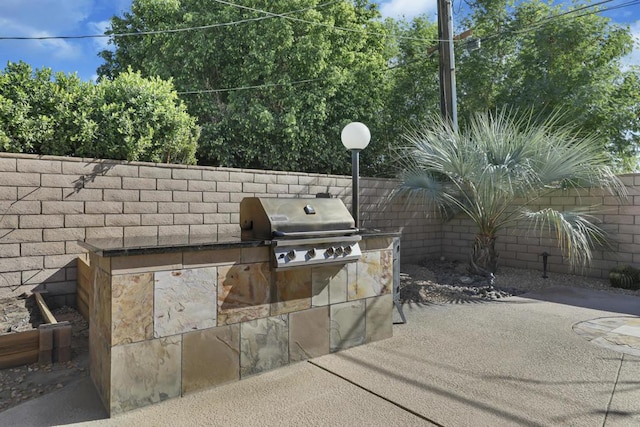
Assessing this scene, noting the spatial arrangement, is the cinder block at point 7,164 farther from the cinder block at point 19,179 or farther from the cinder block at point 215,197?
the cinder block at point 215,197

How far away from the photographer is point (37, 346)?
2.83 meters

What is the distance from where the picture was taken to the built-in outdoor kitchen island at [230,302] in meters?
2.26

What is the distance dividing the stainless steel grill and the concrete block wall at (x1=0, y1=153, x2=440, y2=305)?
72.3 inches

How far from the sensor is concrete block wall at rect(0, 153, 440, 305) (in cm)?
370

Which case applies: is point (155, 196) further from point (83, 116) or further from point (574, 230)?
point (574, 230)

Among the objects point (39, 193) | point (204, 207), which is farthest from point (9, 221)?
point (204, 207)

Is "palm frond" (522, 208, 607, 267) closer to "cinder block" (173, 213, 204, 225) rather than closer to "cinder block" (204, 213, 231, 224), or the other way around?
"cinder block" (204, 213, 231, 224)

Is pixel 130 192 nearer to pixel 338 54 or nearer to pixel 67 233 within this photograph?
pixel 67 233

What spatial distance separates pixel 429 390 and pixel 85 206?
369cm

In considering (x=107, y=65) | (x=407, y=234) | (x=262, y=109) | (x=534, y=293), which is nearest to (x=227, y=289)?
(x=534, y=293)

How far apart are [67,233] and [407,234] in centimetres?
543

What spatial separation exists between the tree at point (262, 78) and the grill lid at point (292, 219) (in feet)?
19.4

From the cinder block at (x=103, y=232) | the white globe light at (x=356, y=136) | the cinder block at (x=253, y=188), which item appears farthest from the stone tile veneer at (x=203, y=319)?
the cinder block at (x=253, y=188)

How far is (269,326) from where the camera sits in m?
2.80
